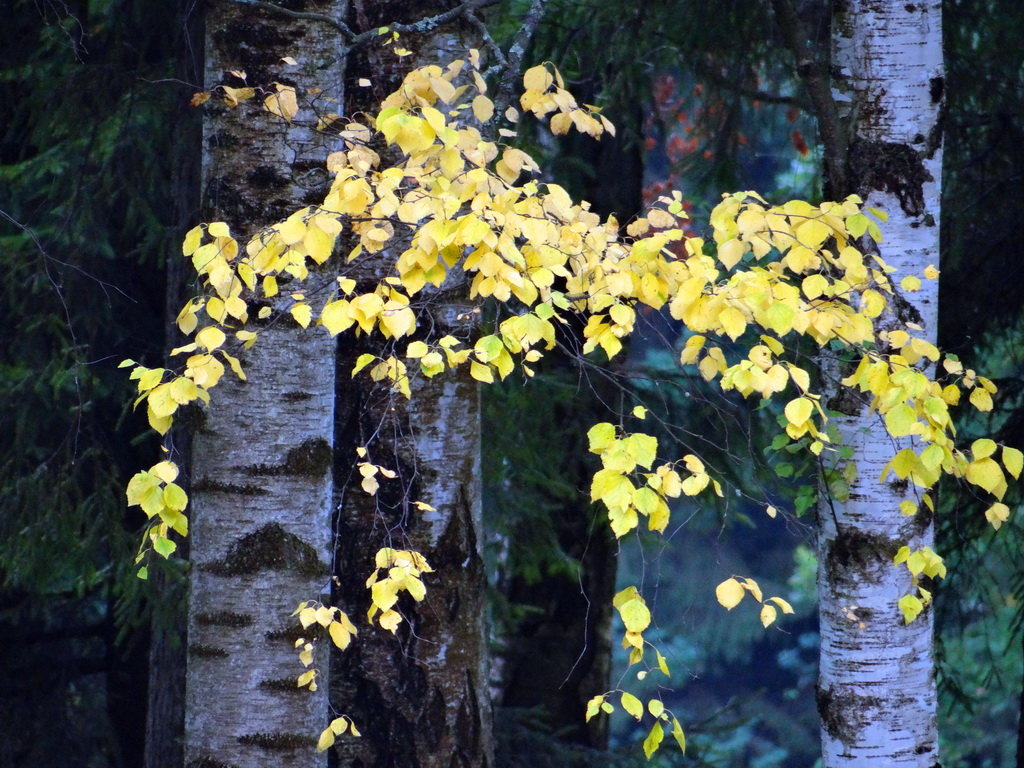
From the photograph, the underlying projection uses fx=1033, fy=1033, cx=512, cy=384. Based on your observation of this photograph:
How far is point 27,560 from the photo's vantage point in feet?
16.1

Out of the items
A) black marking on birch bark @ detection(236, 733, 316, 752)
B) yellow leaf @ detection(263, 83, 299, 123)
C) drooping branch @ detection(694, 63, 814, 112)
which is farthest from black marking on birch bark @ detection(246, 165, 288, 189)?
drooping branch @ detection(694, 63, 814, 112)

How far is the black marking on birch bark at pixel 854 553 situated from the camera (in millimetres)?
3332

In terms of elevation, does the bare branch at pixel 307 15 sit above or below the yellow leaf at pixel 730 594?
above

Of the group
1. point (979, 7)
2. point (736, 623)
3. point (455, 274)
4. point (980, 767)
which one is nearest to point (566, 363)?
point (979, 7)

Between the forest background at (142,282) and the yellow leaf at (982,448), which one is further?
the forest background at (142,282)

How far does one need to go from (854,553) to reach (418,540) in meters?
1.43

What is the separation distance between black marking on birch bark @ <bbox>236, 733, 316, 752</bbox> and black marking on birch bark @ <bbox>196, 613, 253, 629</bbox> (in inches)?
11.6

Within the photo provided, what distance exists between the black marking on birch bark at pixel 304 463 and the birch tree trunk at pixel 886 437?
1666 mm

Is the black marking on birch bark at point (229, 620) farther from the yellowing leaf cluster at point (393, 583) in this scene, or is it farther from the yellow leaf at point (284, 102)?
the yellow leaf at point (284, 102)

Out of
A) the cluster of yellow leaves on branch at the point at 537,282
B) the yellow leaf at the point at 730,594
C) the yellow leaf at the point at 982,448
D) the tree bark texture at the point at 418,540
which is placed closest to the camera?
the cluster of yellow leaves on branch at the point at 537,282

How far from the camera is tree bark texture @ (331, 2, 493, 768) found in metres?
3.47

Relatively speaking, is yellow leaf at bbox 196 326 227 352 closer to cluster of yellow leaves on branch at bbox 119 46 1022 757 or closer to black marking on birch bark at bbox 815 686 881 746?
cluster of yellow leaves on branch at bbox 119 46 1022 757

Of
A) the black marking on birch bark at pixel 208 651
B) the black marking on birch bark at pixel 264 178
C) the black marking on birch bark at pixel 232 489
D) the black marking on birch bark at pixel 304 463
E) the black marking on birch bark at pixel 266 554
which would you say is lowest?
the black marking on birch bark at pixel 208 651

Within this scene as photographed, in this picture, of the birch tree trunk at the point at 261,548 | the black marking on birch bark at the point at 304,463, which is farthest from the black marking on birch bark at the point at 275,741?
the black marking on birch bark at the point at 304,463
